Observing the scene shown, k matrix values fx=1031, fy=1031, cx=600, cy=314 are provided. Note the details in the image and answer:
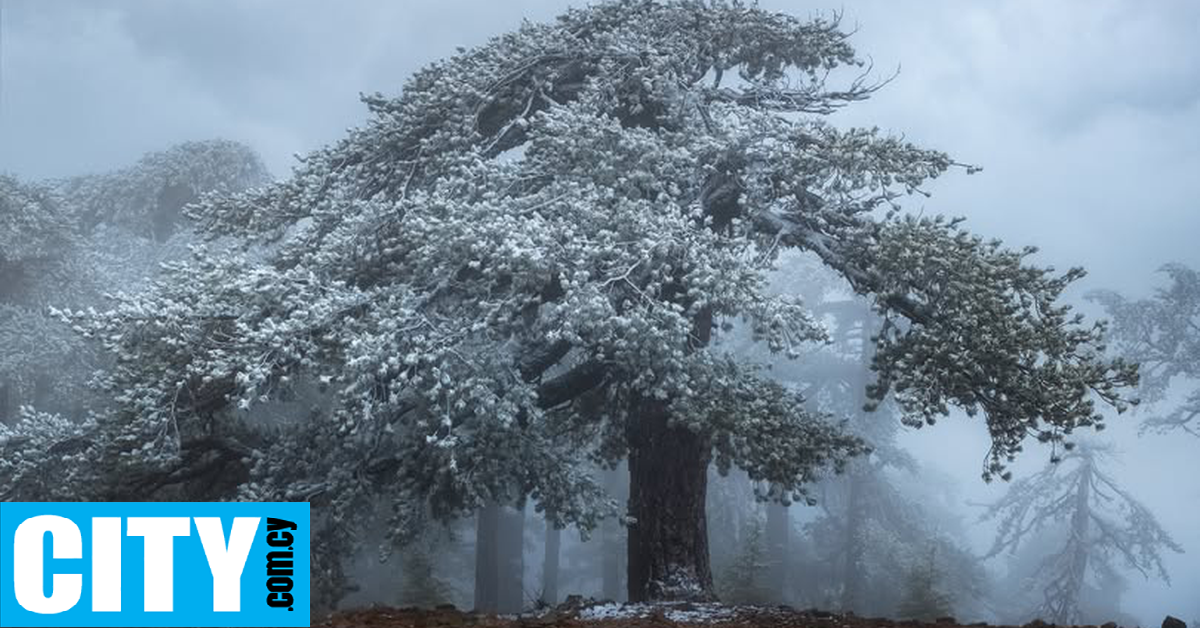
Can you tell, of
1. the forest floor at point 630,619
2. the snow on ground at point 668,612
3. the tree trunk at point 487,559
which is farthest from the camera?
the tree trunk at point 487,559

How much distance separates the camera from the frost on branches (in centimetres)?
992

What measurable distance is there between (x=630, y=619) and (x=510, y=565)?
818 inches

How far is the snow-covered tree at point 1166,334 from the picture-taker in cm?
3200

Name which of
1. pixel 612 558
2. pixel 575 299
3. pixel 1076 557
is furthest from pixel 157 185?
pixel 1076 557

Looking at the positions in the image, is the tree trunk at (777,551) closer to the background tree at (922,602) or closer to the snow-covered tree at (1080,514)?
the snow-covered tree at (1080,514)

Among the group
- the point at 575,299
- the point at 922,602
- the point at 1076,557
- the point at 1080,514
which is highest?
the point at 575,299

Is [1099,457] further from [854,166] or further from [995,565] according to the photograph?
[995,565]

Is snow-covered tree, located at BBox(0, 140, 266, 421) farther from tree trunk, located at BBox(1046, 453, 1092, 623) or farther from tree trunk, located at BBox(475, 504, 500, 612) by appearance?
tree trunk, located at BBox(1046, 453, 1092, 623)

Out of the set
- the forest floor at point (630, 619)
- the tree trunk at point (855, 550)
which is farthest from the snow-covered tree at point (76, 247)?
the tree trunk at point (855, 550)

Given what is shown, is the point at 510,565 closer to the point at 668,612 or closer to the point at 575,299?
the point at 668,612

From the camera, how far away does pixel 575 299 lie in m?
9.22

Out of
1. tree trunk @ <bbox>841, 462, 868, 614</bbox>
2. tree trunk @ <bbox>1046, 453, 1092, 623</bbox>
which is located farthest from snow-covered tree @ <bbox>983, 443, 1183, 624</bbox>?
tree trunk @ <bbox>841, 462, 868, 614</bbox>

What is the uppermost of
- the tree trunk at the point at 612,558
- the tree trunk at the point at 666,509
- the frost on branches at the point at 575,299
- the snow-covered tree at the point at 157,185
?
the snow-covered tree at the point at 157,185

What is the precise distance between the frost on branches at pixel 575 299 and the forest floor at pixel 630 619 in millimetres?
1577
